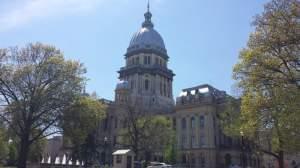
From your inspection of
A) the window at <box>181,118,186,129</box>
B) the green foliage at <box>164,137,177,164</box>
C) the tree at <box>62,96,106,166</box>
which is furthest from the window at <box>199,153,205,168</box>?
the tree at <box>62,96,106,166</box>

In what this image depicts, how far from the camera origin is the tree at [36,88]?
138 ft

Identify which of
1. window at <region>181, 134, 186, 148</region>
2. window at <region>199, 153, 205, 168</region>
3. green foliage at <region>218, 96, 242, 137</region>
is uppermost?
green foliage at <region>218, 96, 242, 137</region>

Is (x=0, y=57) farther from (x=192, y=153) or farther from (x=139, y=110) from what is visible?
(x=192, y=153)

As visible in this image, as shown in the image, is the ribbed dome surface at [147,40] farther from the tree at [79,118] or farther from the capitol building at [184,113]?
the tree at [79,118]

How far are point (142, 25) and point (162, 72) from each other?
70.0 ft

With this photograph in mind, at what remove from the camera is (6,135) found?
45.3m

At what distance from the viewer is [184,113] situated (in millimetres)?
83312

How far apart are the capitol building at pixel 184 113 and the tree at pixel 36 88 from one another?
21.7 meters

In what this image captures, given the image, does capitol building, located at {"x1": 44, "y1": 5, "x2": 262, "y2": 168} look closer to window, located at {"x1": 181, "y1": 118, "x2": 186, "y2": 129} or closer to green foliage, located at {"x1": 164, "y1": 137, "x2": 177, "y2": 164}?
window, located at {"x1": 181, "y1": 118, "x2": 186, "y2": 129}

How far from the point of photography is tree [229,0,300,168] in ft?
75.8

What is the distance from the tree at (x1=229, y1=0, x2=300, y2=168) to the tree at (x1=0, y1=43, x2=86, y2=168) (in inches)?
912

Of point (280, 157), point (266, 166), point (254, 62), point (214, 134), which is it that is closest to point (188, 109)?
point (214, 134)

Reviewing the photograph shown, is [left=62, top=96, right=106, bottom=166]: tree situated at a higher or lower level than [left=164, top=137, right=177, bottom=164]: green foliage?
higher

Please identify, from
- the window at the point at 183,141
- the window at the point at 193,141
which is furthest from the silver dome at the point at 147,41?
the window at the point at 193,141
